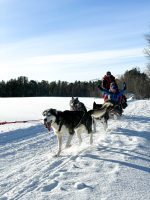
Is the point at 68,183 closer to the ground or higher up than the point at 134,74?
closer to the ground

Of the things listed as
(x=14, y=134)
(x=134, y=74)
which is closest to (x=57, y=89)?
(x=134, y=74)

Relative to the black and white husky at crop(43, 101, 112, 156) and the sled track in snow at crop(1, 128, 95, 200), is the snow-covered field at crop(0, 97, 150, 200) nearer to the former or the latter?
the sled track in snow at crop(1, 128, 95, 200)

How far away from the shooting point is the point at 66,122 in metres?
7.88

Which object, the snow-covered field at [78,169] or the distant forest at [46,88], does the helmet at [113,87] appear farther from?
the distant forest at [46,88]

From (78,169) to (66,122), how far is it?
195 centimetres

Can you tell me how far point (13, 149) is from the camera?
27.6 ft

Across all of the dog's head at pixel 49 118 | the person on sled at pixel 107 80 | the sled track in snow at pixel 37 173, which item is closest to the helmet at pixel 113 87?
the person on sled at pixel 107 80

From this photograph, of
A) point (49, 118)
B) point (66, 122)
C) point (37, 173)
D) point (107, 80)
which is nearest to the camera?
point (37, 173)

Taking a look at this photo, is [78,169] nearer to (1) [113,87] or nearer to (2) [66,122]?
(2) [66,122]

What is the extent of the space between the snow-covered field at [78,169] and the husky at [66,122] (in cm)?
38

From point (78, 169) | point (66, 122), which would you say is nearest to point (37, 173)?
point (78, 169)

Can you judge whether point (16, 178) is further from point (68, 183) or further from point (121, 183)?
point (121, 183)

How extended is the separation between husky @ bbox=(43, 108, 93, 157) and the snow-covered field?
38 cm

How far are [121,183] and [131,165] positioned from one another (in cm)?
105
